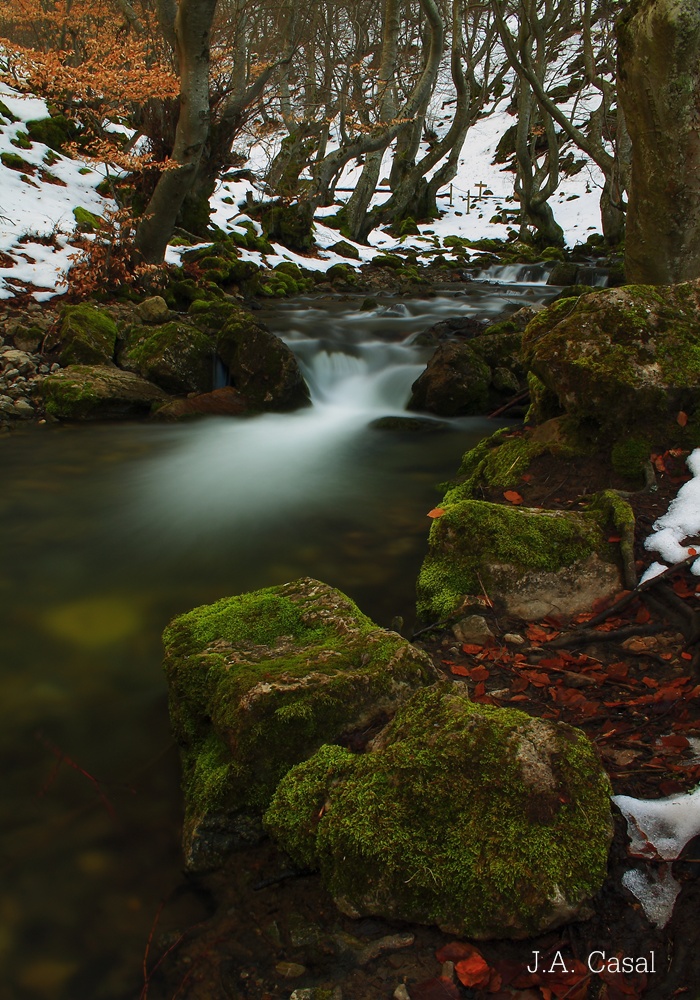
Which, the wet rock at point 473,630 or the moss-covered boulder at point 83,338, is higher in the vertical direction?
the moss-covered boulder at point 83,338

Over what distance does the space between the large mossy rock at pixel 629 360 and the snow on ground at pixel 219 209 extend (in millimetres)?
9080

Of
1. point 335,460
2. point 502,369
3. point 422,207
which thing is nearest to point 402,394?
point 502,369

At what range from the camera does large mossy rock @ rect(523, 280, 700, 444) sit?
13.8 ft

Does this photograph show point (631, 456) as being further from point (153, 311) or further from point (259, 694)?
point (153, 311)

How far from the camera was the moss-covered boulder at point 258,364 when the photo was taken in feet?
28.4

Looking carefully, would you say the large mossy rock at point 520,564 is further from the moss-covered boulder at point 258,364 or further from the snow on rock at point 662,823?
the moss-covered boulder at point 258,364

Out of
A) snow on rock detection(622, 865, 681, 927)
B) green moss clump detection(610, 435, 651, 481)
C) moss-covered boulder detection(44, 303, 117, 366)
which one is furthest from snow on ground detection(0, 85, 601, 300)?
snow on rock detection(622, 865, 681, 927)

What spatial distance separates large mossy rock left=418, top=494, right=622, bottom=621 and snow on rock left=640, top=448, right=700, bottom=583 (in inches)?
9.4

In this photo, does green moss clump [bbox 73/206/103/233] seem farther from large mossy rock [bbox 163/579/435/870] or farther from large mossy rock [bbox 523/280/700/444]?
large mossy rock [bbox 163/579/435/870]

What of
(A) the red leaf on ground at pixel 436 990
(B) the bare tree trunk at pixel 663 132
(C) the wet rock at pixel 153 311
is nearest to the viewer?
(A) the red leaf on ground at pixel 436 990

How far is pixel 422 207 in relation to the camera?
91.1ft

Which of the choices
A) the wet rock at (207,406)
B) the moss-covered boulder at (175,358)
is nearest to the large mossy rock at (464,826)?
the wet rock at (207,406)

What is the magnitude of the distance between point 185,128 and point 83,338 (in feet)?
14.0

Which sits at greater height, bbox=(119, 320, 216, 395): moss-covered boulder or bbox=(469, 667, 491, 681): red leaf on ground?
bbox=(119, 320, 216, 395): moss-covered boulder
